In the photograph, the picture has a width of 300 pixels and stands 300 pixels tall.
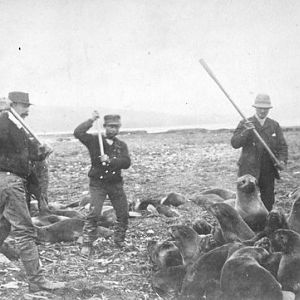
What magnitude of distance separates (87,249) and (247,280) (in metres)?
2.78

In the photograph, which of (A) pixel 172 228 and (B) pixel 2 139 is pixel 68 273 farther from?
(B) pixel 2 139

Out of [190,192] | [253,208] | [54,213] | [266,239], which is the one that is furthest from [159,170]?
[266,239]

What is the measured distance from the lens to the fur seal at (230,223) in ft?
14.5

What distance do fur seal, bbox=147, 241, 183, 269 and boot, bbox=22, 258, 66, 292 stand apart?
3.24ft

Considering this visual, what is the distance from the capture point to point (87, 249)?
18.7ft

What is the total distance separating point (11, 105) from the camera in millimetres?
4742

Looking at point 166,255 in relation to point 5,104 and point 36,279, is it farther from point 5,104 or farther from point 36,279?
point 5,104

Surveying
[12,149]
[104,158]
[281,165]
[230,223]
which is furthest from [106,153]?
[281,165]

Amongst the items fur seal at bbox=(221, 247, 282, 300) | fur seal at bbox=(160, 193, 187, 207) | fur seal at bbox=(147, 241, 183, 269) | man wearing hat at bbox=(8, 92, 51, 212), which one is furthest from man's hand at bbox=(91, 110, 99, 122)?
fur seal at bbox=(160, 193, 187, 207)

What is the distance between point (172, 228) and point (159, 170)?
9.49 metres

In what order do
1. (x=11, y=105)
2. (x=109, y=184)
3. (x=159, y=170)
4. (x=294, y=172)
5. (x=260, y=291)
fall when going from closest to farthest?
(x=260, y=291) < (x=11, y=105) < (x=109, y=184) < (x=294, y=172) < (x=159, y=170)

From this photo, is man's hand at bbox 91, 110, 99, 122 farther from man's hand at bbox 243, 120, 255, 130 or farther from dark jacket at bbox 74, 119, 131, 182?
man's hand at bbox 243, 120, 255, 130

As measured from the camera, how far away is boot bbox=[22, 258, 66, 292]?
441 centimetres

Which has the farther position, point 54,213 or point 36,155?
point 54,213
